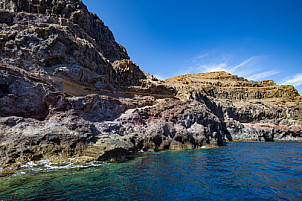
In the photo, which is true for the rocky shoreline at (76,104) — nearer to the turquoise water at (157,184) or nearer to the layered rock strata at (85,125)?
the layered rock strata at (85,125)

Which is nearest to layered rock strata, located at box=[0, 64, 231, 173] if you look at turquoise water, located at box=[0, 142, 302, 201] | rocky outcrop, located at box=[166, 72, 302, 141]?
turquoise water, located at box=[0, 142, 302, 201]

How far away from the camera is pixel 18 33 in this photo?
76.4 ft

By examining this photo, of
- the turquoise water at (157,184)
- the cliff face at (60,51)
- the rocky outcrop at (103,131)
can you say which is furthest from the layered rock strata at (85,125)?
the cliff face at (60,51)

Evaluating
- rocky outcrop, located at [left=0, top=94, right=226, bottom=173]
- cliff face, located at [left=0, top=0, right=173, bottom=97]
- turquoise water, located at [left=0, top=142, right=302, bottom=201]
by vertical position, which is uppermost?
cliff face, located at [left=0, top=0, right=173, bottom=97]

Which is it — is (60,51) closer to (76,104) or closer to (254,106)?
(76,104)

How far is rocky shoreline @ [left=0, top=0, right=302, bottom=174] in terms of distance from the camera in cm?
1390

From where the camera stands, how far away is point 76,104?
20266 mm

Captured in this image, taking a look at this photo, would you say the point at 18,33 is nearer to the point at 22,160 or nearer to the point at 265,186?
the point at 22,160

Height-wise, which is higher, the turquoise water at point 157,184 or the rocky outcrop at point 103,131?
the rocky outcrop at point 103,131

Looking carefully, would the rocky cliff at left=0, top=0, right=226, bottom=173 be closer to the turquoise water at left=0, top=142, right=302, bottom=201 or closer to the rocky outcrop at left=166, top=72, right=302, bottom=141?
the turquoise water at left=0, top=142, right=302, bottom=201

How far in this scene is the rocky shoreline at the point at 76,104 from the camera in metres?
13.9

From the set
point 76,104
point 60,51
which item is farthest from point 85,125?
point 60,51

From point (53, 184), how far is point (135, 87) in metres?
23.8

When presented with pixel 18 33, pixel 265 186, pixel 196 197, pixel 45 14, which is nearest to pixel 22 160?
pixel 196 197
